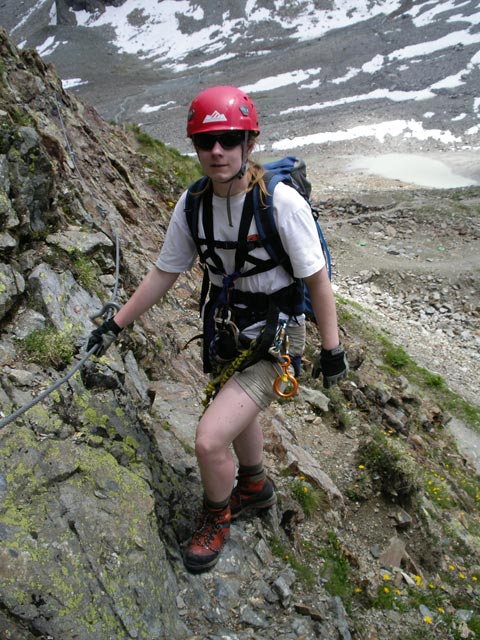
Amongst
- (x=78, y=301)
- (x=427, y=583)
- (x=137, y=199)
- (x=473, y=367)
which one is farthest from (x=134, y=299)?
(x=473, y=367)

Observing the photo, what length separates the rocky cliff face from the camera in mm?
3443

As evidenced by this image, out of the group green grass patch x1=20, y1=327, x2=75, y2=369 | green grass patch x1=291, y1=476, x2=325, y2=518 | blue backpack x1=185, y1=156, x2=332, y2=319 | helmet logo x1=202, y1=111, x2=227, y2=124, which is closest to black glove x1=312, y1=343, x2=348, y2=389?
blue backpack x1=185, y1=156, x2=332, y2=319

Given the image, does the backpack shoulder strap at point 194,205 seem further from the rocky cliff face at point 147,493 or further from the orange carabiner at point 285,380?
the rocky cliff face at point 147,493

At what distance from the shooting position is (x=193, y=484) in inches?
201

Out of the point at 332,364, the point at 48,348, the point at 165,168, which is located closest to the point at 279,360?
the point at 332,364

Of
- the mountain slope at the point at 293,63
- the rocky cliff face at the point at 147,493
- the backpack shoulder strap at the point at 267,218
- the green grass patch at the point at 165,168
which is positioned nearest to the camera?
the rocky cliff face at the point at 147,493

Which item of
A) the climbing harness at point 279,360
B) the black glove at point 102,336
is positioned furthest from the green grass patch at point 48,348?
the climbing harness at point 279,360

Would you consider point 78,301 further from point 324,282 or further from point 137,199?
point 137,199

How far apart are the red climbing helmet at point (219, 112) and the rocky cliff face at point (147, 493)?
95.1 inches

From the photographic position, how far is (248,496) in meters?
5.16

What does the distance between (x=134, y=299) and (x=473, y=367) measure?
16279mm

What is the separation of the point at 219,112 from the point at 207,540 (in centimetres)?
351

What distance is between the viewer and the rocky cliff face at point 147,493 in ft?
11.3

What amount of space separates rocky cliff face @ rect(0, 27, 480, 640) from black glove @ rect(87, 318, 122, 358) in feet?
1.68
